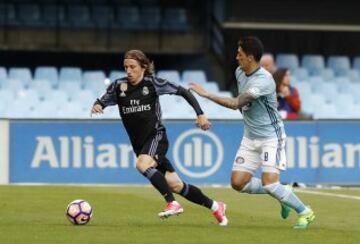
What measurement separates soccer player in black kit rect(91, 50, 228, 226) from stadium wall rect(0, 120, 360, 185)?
288 inches

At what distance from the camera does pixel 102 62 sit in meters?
31.6

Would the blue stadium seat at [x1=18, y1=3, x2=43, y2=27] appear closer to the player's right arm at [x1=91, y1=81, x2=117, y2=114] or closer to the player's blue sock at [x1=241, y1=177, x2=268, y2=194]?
the player's right arm at [x1=91, y1=81, x2=117, y2=114]

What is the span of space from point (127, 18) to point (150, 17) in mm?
566

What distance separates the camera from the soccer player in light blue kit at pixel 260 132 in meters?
12.1

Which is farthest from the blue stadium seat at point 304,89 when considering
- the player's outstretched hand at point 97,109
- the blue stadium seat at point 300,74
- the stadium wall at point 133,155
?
the player's outstretched hand at point 97,109

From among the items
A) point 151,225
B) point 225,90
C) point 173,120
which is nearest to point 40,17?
point 225,90

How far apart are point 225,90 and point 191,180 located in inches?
401

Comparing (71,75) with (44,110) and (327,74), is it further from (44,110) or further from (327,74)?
(327,74)

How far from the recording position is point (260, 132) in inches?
488

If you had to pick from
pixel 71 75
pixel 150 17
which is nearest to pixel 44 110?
pixel 71 75

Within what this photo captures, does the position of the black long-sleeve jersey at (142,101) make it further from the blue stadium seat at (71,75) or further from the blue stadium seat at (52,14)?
the blue stadium seat at (52,14)

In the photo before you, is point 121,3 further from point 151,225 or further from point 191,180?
point 151,225

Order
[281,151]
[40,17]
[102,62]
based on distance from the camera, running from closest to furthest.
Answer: [281,151], [40,17], [102,62]

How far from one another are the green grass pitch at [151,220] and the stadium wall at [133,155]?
1354 millimetres
